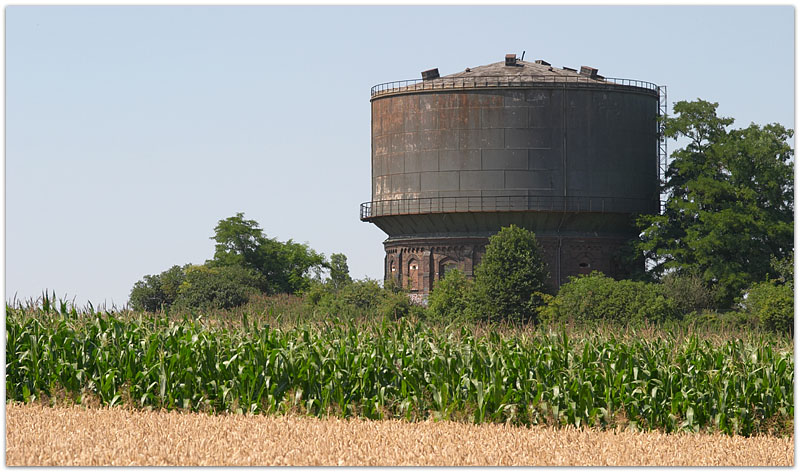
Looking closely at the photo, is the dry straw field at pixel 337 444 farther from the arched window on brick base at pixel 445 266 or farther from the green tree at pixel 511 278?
the arched window on brick base at pixel 445 266

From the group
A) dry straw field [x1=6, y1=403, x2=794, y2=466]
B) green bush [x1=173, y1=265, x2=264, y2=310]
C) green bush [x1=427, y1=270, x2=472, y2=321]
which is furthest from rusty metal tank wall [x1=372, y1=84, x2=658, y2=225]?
dry straw field [x1=6, y1=403, x2=794, y2=466]

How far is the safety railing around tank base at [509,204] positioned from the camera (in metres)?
50.8

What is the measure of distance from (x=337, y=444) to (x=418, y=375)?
433cm

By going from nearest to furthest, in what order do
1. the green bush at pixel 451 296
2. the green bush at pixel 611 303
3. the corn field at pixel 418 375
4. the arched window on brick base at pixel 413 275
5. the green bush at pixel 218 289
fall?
the corn field at pixel 418 375 → the green bush at pixel 611 303 → the green bush at pixel 451 296 → the arched window on brick base at pixel 413 275 → the green bush at pixel 218 289

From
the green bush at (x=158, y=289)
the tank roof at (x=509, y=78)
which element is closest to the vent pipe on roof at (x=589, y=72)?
the tank roof at (x=509, y=78)

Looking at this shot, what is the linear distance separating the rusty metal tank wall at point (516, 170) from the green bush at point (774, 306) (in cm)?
803

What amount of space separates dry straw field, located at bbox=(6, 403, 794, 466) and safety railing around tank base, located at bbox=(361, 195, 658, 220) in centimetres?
3586

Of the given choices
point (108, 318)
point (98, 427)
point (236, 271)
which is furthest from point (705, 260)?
point (98, 427)

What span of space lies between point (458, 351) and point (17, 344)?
625 cm

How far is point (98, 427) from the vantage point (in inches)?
547

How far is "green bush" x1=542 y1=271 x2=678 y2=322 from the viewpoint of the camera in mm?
44969

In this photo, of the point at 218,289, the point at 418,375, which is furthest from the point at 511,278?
the point at 418,375

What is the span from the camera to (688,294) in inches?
1914

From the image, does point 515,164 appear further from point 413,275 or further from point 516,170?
point 413,275
